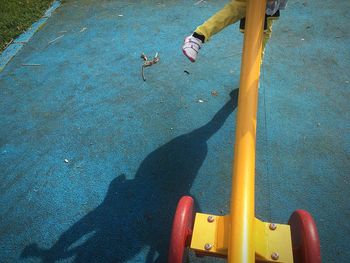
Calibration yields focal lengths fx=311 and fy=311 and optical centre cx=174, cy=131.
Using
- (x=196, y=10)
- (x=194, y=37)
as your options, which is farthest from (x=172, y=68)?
(x=196, y=10)

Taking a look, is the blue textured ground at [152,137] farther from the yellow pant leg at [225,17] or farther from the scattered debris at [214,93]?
the yellow pant leg at [225,17]

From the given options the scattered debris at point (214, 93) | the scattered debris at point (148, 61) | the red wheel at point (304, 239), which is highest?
the red wheel at point (304, 239)

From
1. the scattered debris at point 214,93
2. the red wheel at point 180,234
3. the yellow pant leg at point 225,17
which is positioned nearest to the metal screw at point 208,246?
the red wheel at point 180,234

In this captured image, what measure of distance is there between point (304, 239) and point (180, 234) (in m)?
0.57

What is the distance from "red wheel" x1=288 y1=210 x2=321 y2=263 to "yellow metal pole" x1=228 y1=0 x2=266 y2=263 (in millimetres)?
290

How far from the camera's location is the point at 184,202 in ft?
5.31

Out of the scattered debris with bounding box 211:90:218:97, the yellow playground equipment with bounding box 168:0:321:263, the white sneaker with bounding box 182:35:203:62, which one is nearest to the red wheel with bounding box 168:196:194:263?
the yellow playground equipment with bounding box 168:0:321:263

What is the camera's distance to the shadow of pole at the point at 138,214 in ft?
6.79

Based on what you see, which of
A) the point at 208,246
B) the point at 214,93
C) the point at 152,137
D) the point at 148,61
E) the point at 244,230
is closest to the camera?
the point at 244,230

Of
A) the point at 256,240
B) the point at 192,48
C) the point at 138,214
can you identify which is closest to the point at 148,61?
the point at 192,48

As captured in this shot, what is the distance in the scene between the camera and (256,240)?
4.40 ft

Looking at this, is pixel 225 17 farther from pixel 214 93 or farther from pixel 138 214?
pixel 138 214

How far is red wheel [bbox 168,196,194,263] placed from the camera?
56.6 inches

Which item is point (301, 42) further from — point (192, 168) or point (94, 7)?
point (94, 7)
